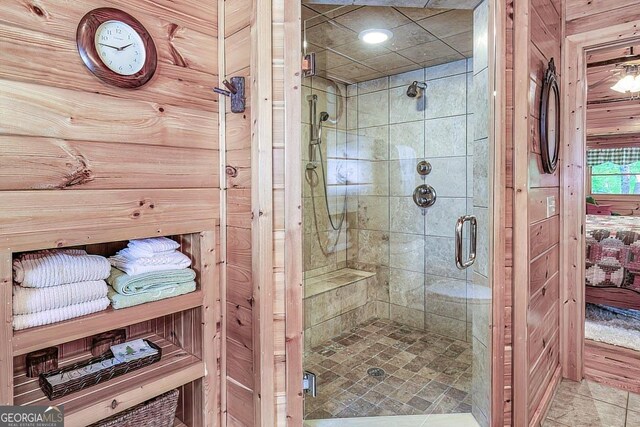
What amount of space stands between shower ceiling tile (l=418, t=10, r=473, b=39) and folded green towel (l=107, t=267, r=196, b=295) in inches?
70.5

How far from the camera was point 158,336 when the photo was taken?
1.55 metres

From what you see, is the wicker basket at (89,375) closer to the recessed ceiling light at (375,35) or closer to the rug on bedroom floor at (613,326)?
the recessed ceiling light at (375,35)

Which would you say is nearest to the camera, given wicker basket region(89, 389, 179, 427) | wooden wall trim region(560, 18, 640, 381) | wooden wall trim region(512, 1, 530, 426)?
wicker basket region(89, 389, 179, 427)

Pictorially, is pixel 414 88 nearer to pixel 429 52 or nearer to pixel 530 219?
pixel 429 52

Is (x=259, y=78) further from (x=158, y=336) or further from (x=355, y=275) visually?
(x=355, y=275)

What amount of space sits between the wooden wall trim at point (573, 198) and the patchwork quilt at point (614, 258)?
137 cm

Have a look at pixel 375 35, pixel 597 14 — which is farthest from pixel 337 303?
pixel 597 14

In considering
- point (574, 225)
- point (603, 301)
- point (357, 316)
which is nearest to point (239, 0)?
point (357, 316)

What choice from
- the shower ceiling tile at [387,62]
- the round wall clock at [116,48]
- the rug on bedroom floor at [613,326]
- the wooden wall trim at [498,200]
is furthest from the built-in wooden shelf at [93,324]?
the rug on bedroom floor at [613,326]

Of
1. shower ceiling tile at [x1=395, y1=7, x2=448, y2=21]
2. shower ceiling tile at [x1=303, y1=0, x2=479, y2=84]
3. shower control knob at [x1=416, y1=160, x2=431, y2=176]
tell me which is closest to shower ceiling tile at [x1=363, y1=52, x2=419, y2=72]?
shower ceiling tile at [x1=303, y1=0, x2=479, y2=84]

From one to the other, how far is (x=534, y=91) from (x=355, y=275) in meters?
1.67

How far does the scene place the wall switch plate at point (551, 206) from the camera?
6.81ft

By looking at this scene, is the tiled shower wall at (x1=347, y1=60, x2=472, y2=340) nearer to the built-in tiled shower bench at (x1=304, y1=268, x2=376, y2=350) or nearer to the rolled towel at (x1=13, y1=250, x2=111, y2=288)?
the built-in tiled shower bench at (x1=304, y1=268, x2=376, y2=350)

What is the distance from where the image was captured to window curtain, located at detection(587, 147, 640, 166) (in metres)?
6.60
